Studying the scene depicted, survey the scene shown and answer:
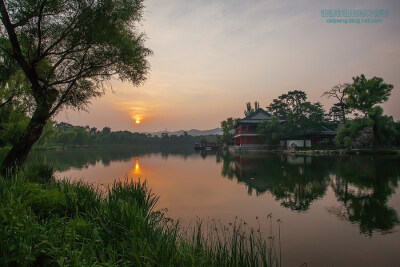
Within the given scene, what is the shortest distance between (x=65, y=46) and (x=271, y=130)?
39.5 meters

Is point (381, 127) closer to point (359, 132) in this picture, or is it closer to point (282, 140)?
point (359, 132)

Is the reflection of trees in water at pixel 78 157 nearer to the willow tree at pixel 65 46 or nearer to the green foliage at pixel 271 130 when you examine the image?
the willow tree at pixel 65 46

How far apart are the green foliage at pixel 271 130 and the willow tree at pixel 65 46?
36412 millimetres

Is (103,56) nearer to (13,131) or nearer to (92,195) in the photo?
(92,195)

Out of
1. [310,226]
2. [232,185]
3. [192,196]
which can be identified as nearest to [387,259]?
[310,226]

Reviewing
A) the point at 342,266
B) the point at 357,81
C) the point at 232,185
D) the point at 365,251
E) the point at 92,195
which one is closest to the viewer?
the point at 342,266

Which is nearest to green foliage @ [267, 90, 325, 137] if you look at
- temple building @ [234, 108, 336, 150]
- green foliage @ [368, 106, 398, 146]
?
temple building @ [234, 108, 336, 150]

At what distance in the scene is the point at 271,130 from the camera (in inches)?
1759

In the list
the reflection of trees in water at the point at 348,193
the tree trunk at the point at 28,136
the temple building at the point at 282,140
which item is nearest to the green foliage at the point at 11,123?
the tree trunk at the point at 28,136

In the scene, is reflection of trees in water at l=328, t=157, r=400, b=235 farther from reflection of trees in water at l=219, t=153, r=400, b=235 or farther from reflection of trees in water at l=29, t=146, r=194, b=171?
reflection of trees in water at l=29, t=146, r=194, b=171

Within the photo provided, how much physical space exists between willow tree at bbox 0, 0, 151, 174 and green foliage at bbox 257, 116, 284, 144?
1434 inches

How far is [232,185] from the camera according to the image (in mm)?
13492

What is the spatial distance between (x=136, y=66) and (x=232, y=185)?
780 cm

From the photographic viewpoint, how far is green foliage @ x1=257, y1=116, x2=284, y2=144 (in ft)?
142
